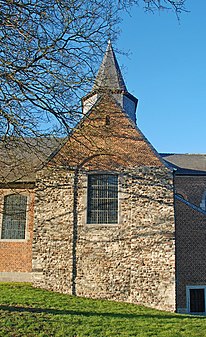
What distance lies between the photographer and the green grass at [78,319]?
7.24 m

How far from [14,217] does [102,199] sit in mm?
4195

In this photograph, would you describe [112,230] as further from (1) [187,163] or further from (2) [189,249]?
(1) [187,163]

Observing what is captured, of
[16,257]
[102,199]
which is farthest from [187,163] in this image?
[16,257]

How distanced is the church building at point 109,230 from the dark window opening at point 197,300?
0.13 ft

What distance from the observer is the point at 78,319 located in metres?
8.20

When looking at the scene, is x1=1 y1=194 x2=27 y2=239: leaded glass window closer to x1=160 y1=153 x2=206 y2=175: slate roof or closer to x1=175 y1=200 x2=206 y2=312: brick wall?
x1=175 y1=200 x2=206 y2=312: brick wall

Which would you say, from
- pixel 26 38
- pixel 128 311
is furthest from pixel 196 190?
pixel 26 38

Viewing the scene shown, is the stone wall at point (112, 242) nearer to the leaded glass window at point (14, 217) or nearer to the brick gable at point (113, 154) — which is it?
the brick gable at point (113, 154)

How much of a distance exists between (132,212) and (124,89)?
24.8 feet

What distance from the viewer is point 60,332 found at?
23.3 feet

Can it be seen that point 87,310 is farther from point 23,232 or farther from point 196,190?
point 196,190

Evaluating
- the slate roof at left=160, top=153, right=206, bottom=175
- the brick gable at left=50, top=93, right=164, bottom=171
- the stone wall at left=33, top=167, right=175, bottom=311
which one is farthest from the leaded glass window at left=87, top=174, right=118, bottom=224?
the slate roof at left=160, top=153, right=206, bottom=175

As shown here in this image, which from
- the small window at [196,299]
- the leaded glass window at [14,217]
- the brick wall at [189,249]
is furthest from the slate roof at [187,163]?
the leaded glass window at [14,217]

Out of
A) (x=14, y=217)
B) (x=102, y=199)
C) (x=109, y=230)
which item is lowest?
(x=109, y=230)
